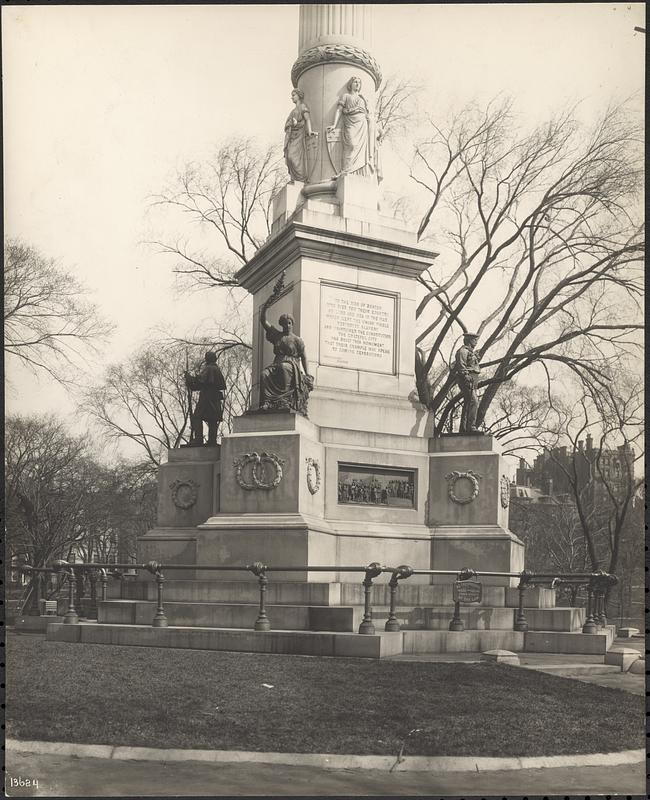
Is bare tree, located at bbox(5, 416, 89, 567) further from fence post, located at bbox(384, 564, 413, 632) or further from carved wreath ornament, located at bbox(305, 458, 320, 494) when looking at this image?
fence post, located at bbox(384, 564, 413, 632)

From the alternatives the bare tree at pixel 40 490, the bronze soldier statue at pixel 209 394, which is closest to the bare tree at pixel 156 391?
the bare tree at pixel 40 490

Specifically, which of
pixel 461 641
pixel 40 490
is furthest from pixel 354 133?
pixel 40 490

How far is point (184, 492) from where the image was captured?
19406mm

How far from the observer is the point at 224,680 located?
10.8 m

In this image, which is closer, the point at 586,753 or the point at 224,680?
the point at 586,753

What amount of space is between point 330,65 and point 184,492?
8.68 meters

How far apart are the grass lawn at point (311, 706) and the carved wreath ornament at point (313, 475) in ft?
15.4

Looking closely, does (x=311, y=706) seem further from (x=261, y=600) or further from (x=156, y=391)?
(x=156, y=391)

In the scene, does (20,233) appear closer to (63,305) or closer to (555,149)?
(63,305)

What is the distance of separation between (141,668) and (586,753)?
16.7 ft

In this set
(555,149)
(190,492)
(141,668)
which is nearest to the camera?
(141,668)

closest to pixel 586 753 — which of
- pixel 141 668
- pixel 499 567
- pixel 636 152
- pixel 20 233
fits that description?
pixel 141 668

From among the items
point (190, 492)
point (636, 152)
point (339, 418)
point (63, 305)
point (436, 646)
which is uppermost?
point (636, 152)

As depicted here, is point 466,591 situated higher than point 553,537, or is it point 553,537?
point 466,591
